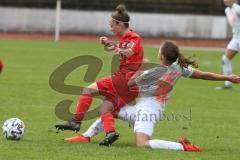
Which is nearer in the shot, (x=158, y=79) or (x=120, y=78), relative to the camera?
(x=158, y=79)

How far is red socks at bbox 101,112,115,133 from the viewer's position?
9.91 meters

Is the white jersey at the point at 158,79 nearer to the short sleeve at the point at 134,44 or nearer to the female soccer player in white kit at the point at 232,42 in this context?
the short sleeve at the point at 134,44

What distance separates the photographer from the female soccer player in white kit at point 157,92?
9805mm

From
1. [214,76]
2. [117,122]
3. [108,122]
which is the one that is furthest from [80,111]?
[117,122]

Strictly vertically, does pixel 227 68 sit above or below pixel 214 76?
below

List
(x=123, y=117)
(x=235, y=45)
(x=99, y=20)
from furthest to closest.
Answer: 1. (x=99, y=20)
2. (x=235, y=45)
3. (x=123, y=117)

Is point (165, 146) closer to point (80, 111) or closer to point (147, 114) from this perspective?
point (147, 114)

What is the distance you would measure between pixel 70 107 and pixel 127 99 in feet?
12.0

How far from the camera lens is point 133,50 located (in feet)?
34.3

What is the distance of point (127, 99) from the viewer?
10.6 metres

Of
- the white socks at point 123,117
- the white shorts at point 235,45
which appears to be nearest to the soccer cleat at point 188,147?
the white socks at point 123,117

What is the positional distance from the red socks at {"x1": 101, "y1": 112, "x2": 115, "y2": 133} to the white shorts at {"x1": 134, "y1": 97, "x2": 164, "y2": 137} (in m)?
0.33

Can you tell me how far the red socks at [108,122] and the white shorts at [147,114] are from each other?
325 mm

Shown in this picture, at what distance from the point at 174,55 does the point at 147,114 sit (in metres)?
0.88
